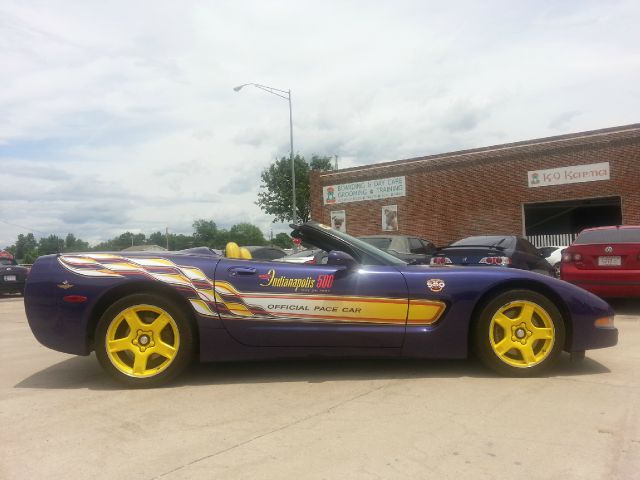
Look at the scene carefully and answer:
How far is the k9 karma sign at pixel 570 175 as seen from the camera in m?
19.1

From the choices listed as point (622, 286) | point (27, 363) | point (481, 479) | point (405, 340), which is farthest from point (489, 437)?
point (622, 286)

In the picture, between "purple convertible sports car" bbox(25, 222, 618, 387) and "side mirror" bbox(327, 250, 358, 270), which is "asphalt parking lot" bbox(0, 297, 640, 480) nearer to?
"purple convertible sports car" bbox(25, 222, 618, 387)

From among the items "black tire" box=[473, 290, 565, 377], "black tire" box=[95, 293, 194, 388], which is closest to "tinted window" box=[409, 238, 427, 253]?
"black tire" box=[473, 290, 565, 377]

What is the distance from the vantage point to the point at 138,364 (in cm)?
389

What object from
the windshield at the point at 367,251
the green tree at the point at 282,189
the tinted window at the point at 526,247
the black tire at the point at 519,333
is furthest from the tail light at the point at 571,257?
the green tree at the point at 282,189

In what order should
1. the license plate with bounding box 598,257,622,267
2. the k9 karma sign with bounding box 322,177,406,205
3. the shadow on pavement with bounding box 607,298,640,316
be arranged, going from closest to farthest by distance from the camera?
the license plate with bounding box 598,257,622,267, the shadow on pavement with bounding box 607,298,640,316, the k9 karma sign with bounding box 322,177,406,205

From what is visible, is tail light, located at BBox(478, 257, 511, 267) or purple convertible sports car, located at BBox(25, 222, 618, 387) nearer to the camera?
purple convertible sports car, located at BBox(25, 222, 618, 387)

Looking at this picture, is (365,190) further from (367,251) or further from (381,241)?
(367,251)

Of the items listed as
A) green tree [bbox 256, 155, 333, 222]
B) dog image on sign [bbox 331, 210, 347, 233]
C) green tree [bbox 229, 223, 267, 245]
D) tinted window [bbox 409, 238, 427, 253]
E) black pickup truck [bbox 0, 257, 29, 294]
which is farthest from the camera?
green tree [bbox 256, 155, 333, 222]

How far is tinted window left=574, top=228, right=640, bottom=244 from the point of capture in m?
7.40

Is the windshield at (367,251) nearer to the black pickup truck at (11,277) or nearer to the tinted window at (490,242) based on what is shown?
the tinted window at (490,242)

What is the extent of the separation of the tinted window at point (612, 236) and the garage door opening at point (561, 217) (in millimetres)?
13961

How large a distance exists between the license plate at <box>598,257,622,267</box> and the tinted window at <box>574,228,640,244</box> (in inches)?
10.8

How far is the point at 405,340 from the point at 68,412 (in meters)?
2.37
